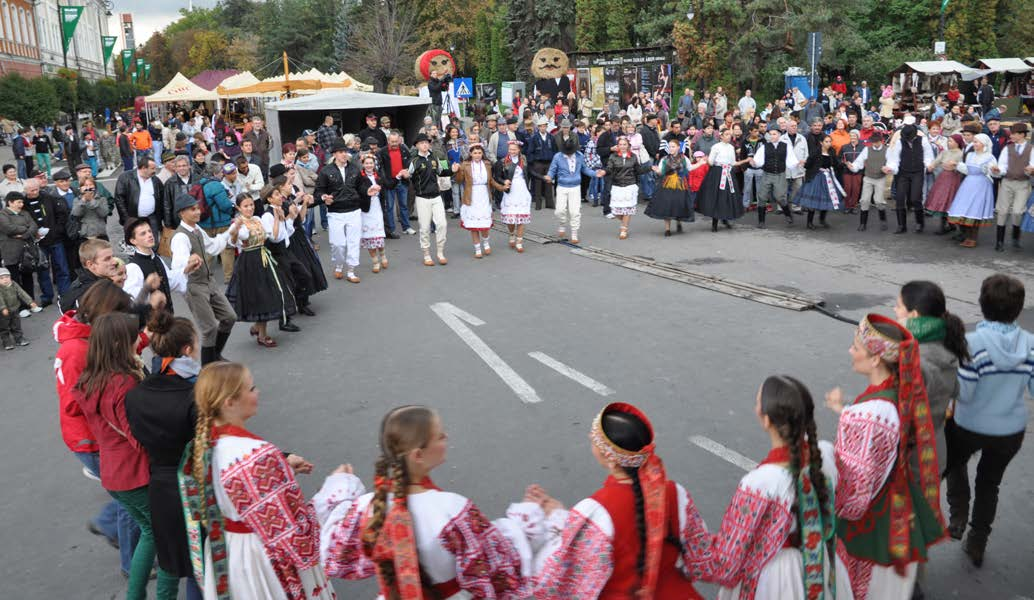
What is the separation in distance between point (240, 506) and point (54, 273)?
10.5 metres

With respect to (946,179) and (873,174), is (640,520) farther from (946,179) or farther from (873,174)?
(873,174)

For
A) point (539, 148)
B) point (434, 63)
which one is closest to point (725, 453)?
point (539, 148)

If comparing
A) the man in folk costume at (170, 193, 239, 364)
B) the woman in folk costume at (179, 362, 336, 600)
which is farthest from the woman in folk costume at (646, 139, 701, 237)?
the woman in folk costume at (179, 362, 336, 600)

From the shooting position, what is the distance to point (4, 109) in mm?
35531

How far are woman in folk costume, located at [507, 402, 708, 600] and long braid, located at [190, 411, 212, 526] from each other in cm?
153

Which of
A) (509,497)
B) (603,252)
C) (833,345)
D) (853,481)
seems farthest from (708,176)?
(853,481)

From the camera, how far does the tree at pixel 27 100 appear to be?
35688mm

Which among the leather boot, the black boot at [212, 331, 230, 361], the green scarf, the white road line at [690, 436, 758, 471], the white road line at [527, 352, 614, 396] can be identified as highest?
the green scarf

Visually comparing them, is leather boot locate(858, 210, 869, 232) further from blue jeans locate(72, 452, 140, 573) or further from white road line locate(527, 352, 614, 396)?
blue jeans locate(72, 452, 140, 573)

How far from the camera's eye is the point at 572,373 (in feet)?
25.7

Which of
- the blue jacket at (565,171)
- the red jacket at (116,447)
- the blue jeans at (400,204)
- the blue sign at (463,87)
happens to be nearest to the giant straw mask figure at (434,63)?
the blue sign at (463,87)

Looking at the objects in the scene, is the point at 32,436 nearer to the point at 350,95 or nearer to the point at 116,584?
the point at 116,584

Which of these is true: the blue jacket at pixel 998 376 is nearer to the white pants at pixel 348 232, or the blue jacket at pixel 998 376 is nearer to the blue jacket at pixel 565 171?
the white pants at pixel 348 232

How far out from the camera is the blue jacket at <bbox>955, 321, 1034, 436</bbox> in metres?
4.27
